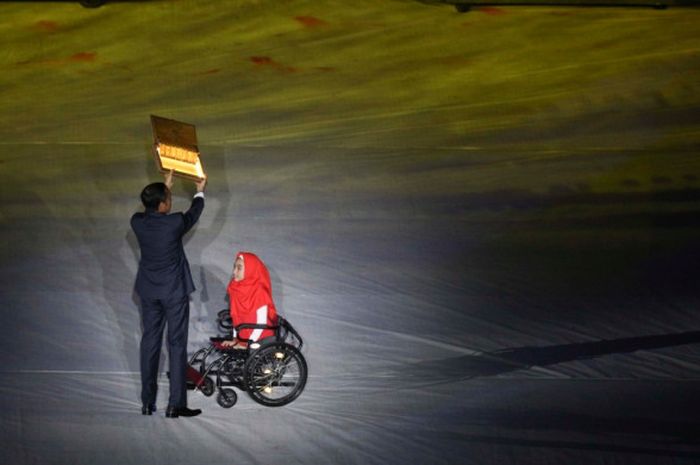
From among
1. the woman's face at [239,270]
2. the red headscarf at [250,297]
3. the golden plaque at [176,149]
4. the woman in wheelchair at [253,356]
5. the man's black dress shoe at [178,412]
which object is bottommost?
the man's black dress shoe at [178,412]

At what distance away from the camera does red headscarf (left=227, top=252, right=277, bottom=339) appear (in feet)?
23.9

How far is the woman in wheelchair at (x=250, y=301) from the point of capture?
7246 millimetres

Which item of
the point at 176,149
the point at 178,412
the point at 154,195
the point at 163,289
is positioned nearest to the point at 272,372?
the point at 178,412

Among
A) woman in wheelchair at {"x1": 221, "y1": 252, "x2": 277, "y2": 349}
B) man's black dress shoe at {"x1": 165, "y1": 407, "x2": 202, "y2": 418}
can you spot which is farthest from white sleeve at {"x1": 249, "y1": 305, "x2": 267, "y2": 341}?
man's black dress shoe at {"x1": 165, "y1": 407, "x2": 202, "y2": 418}

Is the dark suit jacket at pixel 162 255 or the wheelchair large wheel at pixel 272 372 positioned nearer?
the dark suit jacket at pixel 162 255

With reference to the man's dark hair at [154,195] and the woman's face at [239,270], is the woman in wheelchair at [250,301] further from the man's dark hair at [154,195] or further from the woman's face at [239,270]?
the man's dark hair at [154,195]

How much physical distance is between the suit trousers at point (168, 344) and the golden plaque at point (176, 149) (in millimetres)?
877

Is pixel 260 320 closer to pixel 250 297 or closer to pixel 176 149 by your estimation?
pixel 250 297

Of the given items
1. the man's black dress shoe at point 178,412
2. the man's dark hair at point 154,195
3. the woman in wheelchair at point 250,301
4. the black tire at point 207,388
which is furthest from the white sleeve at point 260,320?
the man's dark hair at point 154,195

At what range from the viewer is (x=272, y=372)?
283 inches

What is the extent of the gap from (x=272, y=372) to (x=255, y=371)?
0.36ft

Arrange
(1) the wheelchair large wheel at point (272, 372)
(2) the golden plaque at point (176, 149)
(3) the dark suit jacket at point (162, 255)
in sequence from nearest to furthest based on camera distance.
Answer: (3) the dark suit jacket at point (162, 255) < (1) the wheelchair large wheel at point (272, 372) < (2) the golden plaque at point (176, 149)

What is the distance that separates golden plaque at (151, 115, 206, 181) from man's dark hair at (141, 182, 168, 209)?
289 millimetres

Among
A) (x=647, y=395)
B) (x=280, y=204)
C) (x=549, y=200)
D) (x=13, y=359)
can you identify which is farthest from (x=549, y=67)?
(x=13, y=359)
